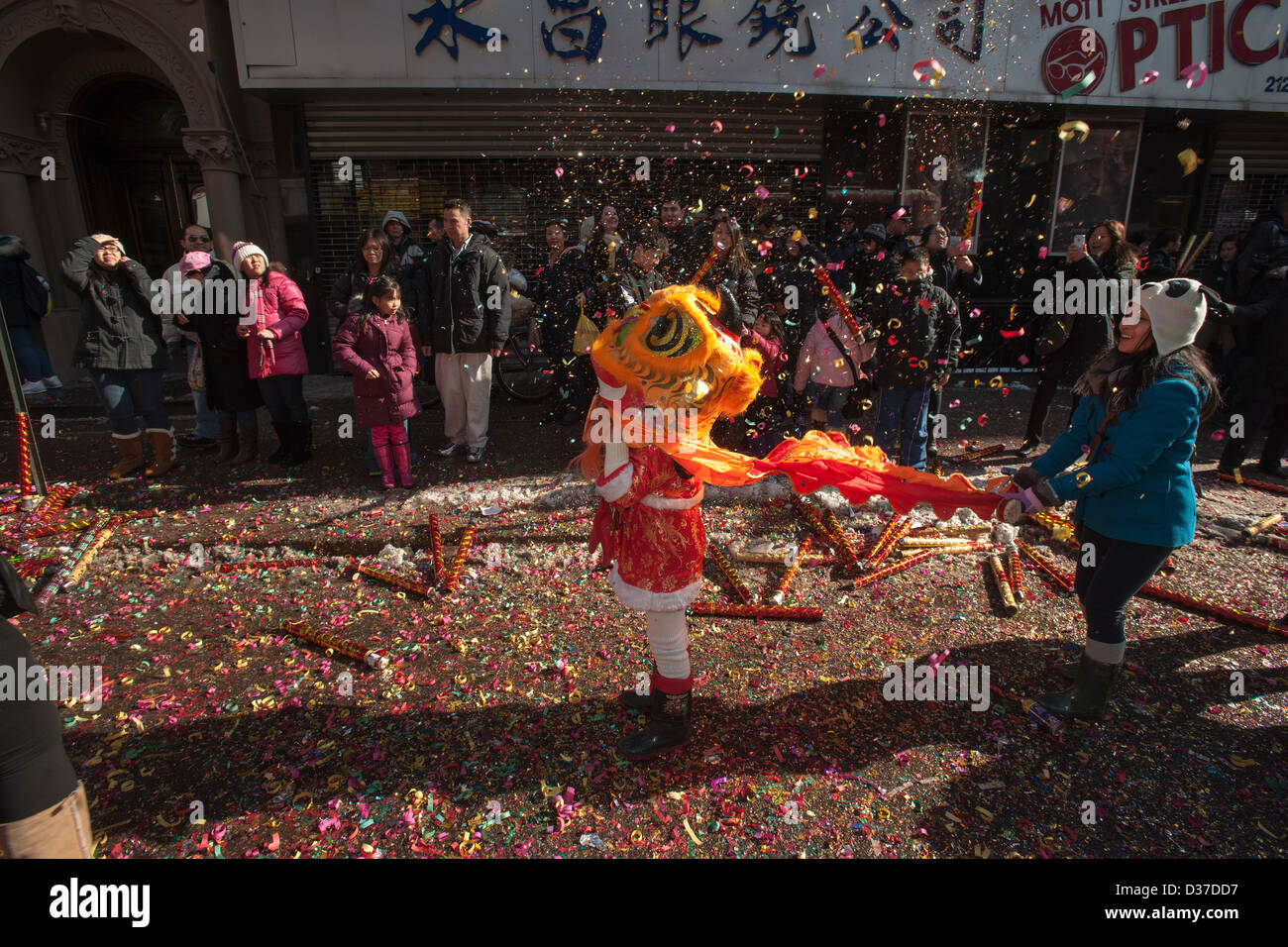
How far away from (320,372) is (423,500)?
20.9 ft

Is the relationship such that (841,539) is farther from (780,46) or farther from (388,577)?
(780,46)

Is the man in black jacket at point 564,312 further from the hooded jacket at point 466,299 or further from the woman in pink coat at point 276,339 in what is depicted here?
the woman in pink coat at point 276,339

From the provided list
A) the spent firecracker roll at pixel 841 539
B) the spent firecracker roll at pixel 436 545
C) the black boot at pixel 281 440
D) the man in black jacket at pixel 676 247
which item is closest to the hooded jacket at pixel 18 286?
the black boot at pixel 281 440

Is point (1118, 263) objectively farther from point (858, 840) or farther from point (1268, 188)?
point (1268, 188)

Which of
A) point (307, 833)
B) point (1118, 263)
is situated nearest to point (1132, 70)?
point (1118, 263)

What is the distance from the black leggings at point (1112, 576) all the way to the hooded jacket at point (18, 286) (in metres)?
11.6

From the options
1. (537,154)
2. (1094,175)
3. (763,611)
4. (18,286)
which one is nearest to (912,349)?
(763,611)

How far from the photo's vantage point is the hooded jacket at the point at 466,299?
6297 mm

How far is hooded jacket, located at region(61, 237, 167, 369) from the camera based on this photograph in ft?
18.9

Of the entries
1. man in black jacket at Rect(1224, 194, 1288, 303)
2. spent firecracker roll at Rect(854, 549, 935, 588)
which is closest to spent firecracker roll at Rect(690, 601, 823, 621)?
spent firecracker roll at Rect(854, 549, 935, 588)

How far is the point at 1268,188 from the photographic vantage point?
11828 millimetres

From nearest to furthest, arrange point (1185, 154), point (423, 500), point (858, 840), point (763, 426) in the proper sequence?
point (858, 840)
point (423, 500)
point (763, 426)
point (1185, 154)

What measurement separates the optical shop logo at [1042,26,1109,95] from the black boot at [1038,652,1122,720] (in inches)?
416

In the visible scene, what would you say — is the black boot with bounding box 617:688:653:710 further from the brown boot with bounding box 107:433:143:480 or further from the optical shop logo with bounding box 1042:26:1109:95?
the optical shop logo with bounding box 1042:26:1109:95
